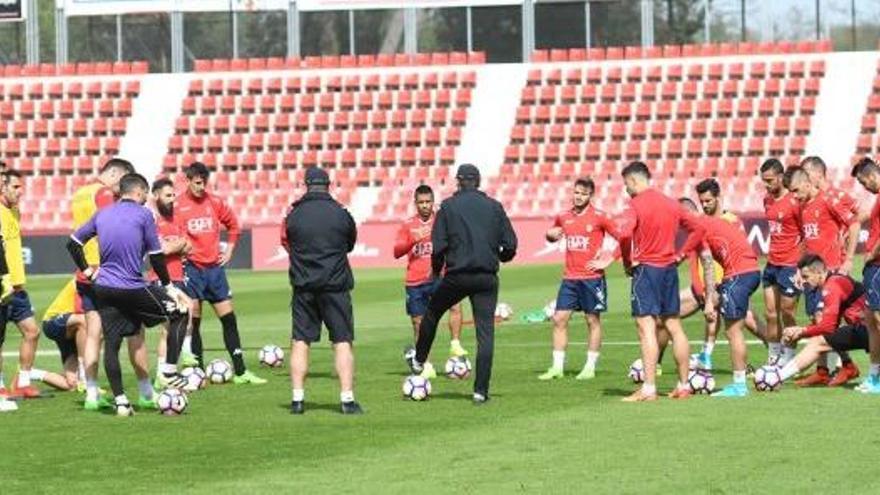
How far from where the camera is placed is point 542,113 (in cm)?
5516

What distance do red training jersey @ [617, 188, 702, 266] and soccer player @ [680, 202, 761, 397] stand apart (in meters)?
0.39

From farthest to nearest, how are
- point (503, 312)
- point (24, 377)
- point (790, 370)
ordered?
point (503, 312)
point (24, 377)
point (790, 370)

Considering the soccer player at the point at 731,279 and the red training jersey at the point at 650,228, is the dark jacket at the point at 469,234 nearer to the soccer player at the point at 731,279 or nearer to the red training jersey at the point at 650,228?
the red training jersey at the point at 650,228

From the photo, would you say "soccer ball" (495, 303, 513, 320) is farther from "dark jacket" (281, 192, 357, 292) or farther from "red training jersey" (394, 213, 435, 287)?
"dark jacket" (281, 192, 357, 292)

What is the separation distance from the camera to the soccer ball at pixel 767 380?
59.5 ft

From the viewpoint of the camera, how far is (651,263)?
17703mm

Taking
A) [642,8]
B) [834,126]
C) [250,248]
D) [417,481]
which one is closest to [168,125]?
[250,248]

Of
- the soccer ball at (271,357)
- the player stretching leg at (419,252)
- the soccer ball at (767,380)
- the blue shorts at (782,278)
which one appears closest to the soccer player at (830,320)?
the soccer ball at (767,380)

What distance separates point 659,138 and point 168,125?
13.3 m

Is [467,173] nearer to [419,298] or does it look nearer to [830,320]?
[830,320]

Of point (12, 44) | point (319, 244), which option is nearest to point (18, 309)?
point (319, 244)

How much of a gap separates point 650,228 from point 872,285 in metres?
1.92

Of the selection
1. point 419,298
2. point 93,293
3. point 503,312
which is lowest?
point 503,312

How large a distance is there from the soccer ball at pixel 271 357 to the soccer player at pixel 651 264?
6.14 metres
